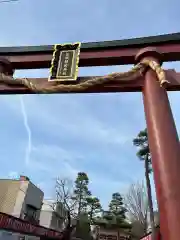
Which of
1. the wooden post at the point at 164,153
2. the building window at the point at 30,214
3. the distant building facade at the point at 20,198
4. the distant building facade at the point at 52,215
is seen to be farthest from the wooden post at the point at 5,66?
the distant building facade at the point at 52,215

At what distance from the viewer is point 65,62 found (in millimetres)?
3863

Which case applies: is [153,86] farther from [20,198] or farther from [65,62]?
[20,198]

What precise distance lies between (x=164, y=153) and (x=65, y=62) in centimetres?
227

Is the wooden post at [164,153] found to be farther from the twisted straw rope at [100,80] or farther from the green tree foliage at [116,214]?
the green tree foliage at [116,214]

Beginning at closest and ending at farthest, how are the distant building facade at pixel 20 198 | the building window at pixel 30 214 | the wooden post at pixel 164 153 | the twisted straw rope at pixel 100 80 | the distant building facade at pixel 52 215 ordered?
1. the wooden post at pixel 164 153
2. the twisted straw rope at pixel 100 80
3. the distant building facade at pixel 20 198
4. the building window at pixel 30 214
5. the distant building facade at pixel 52 215

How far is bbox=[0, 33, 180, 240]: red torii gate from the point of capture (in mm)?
2158

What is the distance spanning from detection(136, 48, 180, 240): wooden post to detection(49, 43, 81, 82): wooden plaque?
116 centimetres

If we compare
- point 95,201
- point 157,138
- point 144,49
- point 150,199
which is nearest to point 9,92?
point 144,49

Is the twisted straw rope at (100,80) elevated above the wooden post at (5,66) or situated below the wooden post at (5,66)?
below

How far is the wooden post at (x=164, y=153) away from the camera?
6.75ft

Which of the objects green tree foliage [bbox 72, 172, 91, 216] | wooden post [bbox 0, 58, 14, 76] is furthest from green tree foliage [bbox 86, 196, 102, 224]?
wooden post [bbox 0, 58, 14, 76]

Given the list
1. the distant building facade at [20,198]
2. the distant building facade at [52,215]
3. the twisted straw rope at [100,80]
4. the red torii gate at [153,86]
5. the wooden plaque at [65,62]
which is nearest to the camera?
the red torii gate at [153,86]

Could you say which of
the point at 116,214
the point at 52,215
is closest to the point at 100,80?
the point at 52,215

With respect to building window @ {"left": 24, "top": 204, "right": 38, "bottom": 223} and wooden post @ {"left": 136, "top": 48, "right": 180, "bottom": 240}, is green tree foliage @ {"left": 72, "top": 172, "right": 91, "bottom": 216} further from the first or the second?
wooden post @ {"left": 136, "top": 48, "right": 180, "bottom": 240}
